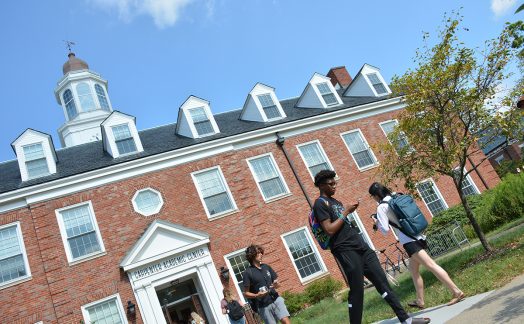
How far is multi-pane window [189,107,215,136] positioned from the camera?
1795 cm

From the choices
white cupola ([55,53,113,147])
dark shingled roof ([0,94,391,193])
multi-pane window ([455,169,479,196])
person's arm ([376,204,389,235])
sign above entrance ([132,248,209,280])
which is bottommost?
person's arm ([376,204,389,235])

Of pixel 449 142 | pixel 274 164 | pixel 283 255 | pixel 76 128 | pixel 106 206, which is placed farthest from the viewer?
pixel 76 128

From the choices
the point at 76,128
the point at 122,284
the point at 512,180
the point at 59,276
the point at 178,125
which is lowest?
the point at 512,180

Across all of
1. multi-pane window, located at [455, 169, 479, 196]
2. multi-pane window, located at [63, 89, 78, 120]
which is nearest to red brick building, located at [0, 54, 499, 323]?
multi-pane window, located at [455, 169, 479, 196]

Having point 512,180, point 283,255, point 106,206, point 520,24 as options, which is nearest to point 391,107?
point 512,180

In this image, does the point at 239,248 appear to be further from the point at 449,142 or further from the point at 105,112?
the point at 105,112

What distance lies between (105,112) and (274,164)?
14.4 metres

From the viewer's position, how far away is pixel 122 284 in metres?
13.4

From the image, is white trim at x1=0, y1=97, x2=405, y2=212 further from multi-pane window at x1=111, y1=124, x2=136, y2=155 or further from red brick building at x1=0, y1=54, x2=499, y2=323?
multi-pane window at x1=111, y1=124, x2=136, y2=155

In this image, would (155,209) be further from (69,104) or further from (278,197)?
(69,104)

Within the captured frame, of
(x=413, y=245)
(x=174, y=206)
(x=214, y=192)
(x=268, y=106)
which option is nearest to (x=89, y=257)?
(x=174, y=206)

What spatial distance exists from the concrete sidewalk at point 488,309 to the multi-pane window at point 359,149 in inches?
547

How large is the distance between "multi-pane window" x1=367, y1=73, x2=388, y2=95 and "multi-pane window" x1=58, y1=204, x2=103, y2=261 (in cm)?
1584

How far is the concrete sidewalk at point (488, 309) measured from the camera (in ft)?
13.2
